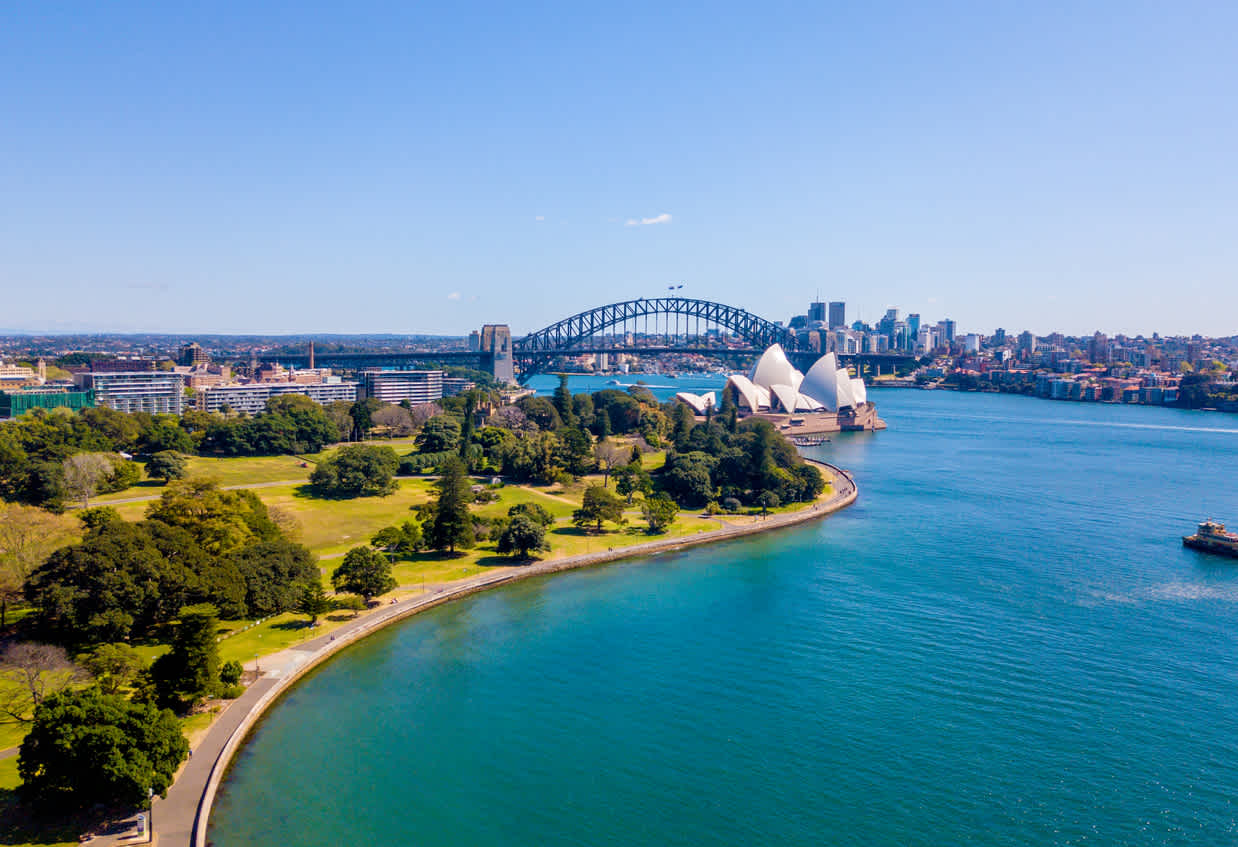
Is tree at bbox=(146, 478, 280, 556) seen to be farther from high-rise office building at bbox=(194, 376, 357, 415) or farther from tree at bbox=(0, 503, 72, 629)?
high-rise office building at bbox=(194, 376, 357, 415)

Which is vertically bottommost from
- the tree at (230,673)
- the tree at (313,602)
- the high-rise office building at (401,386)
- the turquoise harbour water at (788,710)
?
the turquoise harbour water at (788,710)

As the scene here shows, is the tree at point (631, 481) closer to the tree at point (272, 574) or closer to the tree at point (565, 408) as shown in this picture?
the tree at point (565, 408)

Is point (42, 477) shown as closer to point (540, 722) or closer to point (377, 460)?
point (377, 460)

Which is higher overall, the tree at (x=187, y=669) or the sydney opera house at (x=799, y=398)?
the sydney opera house at (x=799, y=398)

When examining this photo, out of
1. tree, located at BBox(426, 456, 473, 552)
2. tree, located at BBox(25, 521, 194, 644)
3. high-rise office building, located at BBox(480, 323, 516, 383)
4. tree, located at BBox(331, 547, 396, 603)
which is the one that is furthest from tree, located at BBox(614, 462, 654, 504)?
high-rise office building, located at BBox(480, 323, 516, 383)

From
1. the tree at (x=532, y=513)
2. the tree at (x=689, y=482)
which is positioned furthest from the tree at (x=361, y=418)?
the tree at (x=532, y=513)

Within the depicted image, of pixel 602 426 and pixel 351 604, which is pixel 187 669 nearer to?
pixel 351 604
